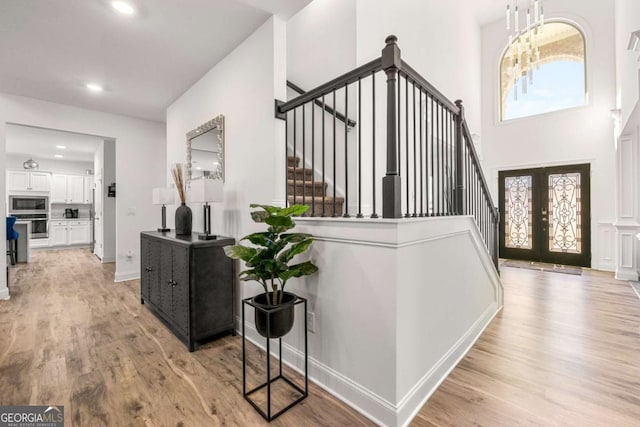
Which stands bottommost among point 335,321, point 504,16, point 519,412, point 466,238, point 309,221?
point 519,412

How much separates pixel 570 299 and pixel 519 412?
2756mm

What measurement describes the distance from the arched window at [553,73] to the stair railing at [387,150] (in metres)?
3.88

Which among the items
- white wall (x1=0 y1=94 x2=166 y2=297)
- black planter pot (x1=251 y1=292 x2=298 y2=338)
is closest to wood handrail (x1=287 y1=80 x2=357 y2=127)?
black planter pot (x1=251 y1=292 x2=298 y2=338)

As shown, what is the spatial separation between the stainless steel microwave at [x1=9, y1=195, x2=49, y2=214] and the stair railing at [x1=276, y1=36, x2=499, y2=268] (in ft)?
27.1

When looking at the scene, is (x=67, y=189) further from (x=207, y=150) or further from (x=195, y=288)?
(x=195, y=288)

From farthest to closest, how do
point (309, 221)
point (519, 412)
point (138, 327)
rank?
1. point (138, 327)
2. point (309, 221)
3. point (519, 412)

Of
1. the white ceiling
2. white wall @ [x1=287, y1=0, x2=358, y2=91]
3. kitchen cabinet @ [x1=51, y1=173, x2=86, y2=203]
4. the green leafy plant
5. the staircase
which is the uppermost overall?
white wall @ [x1=287, y1=0, x2=358, y2=91]

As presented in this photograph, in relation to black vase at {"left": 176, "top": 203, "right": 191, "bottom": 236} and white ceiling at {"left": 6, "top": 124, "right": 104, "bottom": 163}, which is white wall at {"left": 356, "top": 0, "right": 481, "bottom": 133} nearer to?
black vase at {"left": 176, "top": 203, "right": 191, "bottom": 236}

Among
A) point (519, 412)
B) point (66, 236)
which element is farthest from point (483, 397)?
point (66, 236)

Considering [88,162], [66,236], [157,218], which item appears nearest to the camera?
[157,218]

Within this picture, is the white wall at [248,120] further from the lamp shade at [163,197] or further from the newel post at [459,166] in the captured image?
the newel post at [459,166]

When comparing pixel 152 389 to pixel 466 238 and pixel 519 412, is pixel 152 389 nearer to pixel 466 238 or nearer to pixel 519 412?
pixel 519 412

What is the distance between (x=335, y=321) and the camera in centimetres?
176

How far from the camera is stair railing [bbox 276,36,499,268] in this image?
1.54 m
